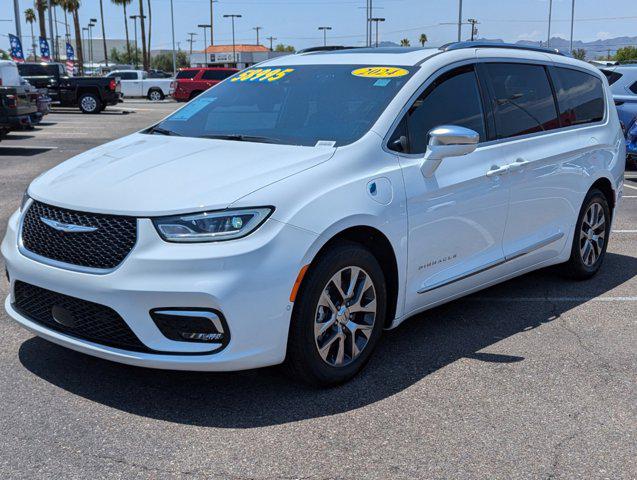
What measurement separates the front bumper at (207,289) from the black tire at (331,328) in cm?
11

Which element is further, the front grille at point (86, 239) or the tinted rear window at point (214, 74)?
the tinted rear window at point (214, 74)

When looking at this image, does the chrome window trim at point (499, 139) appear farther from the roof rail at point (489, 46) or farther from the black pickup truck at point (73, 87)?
the black pickup truck at point (73, 87)

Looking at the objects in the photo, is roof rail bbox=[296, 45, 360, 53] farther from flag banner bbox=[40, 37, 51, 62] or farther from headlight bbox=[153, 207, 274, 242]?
flag banner bbox=[40, 37, 51, 62]

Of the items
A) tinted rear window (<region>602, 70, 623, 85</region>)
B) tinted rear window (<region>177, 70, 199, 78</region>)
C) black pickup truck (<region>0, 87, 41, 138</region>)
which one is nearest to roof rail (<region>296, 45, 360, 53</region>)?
tinted rear window (<region>602, 70, 623, 85</region>)

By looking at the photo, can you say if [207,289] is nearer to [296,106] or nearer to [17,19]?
[296,106]

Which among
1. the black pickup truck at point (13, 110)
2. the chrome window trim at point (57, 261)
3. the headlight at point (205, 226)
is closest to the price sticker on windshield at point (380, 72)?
the headlight at point (205, 226)

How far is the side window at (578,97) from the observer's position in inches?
235

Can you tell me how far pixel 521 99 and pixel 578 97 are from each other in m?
0.98

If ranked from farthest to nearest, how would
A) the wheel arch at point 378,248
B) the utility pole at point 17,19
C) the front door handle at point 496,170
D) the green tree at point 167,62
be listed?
1. the green tree at point 167,62
2. the utility pole at point 17,19
3. the front door handle at point 496,170
4. the wheel arch at point 378,248

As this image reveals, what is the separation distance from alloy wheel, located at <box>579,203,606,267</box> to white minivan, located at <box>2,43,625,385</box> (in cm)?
44

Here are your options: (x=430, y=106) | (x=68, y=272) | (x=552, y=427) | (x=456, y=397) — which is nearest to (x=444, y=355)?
(x=456, y=397)

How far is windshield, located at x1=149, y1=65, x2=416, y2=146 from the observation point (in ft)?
14.7

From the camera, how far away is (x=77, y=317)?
377cm

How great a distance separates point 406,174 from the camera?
171 inches
